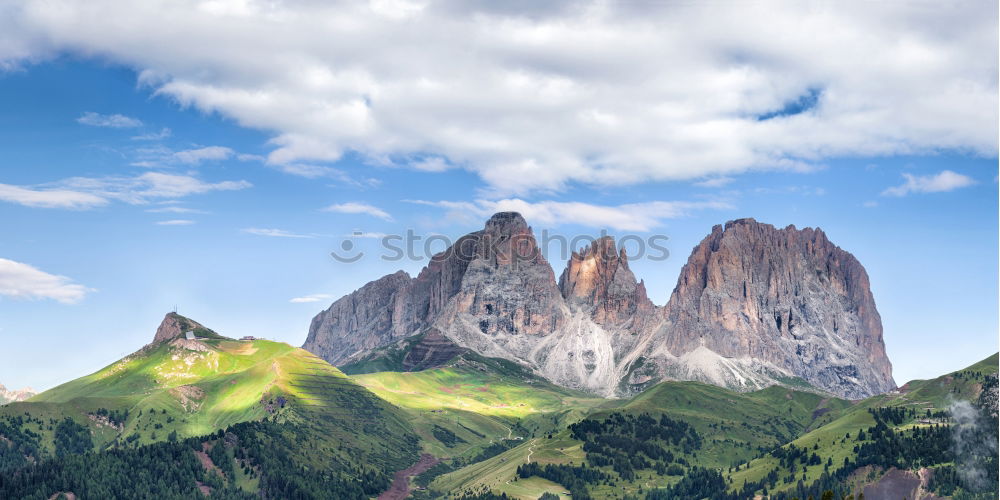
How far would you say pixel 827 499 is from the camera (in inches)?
3723
